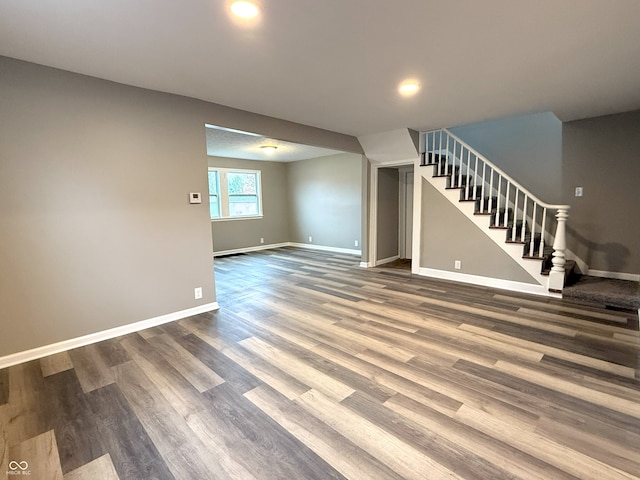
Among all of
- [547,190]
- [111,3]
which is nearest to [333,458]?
[111,3]

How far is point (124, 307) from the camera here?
2.98 meters

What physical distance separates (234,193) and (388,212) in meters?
4.01

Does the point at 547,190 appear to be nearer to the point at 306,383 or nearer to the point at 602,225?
the point at 602,225

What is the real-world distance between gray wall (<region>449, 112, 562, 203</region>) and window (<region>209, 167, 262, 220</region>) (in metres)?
5.35

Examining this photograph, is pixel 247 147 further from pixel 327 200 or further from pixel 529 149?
pixel 529 149

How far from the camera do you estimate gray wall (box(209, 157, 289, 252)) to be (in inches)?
294

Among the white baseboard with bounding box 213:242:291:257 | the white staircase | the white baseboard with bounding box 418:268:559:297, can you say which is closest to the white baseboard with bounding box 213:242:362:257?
the white baseboard with bounding box 213:242:291:257

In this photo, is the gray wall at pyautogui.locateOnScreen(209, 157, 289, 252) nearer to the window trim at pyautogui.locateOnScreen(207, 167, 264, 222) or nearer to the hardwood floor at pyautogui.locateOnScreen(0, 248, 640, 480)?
the window trim at pyautogui.locateOnScreen(207, 167, 264, 222)

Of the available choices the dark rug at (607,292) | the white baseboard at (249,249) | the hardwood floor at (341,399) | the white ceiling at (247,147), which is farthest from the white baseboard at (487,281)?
the white baseboard at (249,249)

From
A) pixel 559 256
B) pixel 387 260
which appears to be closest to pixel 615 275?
pixel 559 256

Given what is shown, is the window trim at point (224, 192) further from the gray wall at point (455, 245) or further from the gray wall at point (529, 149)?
the gray wall at point (529, 149)

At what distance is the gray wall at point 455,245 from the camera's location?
4324mm

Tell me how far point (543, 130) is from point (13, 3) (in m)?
6.11

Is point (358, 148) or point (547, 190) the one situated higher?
point (358, 148)
